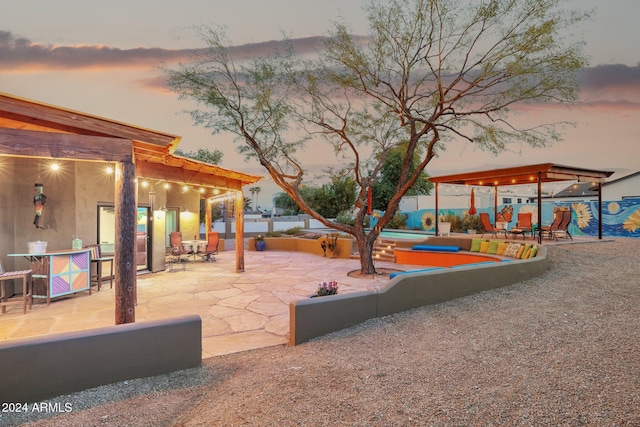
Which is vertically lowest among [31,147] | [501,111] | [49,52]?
[31,147]

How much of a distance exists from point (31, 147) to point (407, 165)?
7.57 meters

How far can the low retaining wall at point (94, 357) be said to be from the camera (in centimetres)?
272

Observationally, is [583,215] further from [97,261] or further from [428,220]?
[97,261]

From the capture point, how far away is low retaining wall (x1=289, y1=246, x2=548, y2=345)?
14.0 feet

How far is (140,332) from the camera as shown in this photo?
3197 millimetres

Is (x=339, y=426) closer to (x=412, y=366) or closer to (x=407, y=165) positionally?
(x=412, y=366)

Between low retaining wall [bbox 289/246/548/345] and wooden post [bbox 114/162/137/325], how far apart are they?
197 centimetres

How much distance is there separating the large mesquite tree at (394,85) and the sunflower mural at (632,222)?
31.2 feet

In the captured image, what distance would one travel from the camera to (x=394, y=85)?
376 inches

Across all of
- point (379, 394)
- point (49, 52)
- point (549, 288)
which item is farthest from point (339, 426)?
point (49, 52)

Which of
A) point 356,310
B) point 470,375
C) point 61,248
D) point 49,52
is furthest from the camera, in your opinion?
point 49,52

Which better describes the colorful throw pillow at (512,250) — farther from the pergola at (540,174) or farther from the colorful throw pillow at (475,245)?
the pergola at (540,174)

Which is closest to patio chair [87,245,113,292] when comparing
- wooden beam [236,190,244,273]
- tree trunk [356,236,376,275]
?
wooden beam [236,190,244,273]

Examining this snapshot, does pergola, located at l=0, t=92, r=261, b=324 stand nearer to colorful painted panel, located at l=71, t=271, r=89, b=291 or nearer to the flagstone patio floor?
the flagstone patio floor
